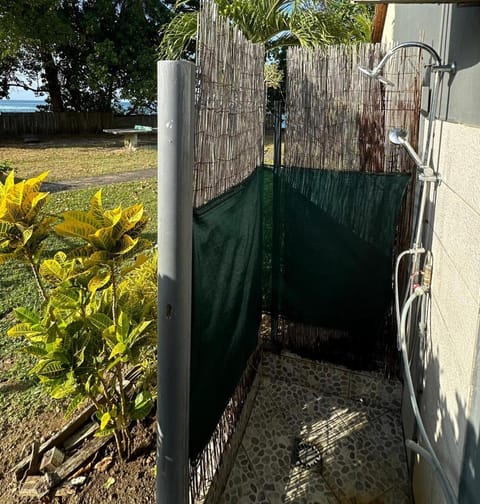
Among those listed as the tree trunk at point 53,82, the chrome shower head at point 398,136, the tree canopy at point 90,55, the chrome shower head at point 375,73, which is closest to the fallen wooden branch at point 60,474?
the chrome shower head at point 398,136

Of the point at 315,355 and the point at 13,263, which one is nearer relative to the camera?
the point at 315,355

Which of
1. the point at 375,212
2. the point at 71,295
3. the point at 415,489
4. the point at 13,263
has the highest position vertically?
the point at 375,212

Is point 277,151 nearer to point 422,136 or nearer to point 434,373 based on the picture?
point 422,136

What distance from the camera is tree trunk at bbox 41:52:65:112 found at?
15.6 m

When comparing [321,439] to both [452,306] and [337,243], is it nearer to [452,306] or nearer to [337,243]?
[337,243]

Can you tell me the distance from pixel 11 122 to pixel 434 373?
633 inches

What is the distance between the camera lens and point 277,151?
111 inches

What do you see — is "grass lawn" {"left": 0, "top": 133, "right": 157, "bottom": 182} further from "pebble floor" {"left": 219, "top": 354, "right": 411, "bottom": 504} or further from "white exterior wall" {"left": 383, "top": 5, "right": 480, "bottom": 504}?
"white exterior wall" {"left": 383, "top": 5, "right": 480, "bottom": 504}

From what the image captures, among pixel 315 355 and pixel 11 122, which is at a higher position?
pixel 11 122

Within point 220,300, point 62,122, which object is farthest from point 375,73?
point 62,122

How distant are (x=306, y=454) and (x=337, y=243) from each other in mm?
1289

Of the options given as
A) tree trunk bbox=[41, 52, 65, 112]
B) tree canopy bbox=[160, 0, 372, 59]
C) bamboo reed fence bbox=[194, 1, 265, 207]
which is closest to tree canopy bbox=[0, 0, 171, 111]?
tree trunk bbox=[41, 52, 65, 112]

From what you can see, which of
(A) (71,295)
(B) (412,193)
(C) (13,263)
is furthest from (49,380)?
(C) (13,263)

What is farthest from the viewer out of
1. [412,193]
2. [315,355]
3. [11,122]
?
[11,122]
